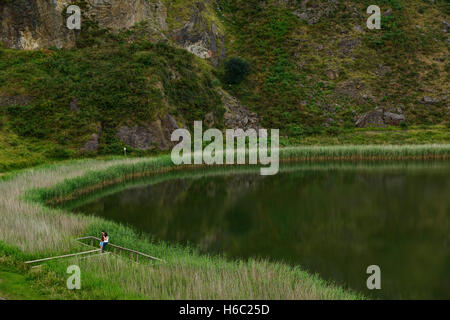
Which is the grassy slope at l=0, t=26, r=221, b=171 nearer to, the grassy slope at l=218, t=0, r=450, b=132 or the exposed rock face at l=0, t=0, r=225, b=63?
the exposed rock face at l=0, t=0, r=225, b=63

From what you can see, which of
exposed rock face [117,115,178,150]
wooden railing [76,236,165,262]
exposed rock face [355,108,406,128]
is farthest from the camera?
exposed rock face [355,108,406,128]

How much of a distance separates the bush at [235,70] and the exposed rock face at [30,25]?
74.3ft

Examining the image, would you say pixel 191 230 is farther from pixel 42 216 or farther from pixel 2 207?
pixel 2 207

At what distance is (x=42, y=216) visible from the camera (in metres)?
15.4

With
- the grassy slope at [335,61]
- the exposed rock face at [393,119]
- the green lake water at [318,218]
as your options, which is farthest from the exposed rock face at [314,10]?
the green lake water at [318,218]

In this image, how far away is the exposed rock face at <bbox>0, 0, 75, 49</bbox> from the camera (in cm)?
4744

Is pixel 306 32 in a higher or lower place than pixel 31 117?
higher

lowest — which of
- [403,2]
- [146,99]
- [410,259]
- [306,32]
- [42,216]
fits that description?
[410,259]

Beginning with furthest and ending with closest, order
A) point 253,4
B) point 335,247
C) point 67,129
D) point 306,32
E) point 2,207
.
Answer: point 253,4
point 306,32
point 67,129
point 2,207
point 335,247

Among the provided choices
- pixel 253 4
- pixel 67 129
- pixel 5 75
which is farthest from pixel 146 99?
pixel 253 4

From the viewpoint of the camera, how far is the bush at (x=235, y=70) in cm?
6047

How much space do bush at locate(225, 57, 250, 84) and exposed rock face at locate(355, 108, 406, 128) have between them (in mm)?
17630

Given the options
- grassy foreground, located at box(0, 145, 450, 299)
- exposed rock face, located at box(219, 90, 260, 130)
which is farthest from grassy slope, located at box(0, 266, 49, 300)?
exposed rock face, located at box(219, 90, 260, 130)

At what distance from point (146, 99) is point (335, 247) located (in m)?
30.8
